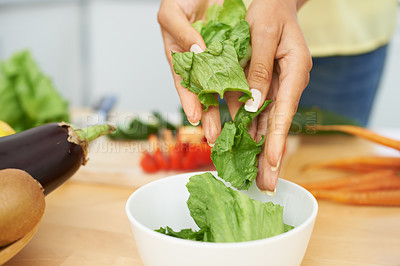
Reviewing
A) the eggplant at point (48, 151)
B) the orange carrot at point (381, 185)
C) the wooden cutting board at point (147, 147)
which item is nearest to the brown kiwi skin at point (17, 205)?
the eggplant at point (48, 151)

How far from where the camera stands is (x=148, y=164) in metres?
1.59

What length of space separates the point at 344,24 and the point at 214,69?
1.36 meters

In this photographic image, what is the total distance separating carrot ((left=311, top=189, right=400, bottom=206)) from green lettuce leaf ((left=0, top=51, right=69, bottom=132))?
1449 millimetres

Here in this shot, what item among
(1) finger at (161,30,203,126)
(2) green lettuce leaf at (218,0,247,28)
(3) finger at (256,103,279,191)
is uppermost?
(2) green lettuce leaf at (218,0,247,28)

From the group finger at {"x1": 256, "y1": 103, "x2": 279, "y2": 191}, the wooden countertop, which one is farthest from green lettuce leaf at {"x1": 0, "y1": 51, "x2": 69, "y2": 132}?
finger at {"x1": 256, "y1": 103, "x2": 279, "y2": 191}

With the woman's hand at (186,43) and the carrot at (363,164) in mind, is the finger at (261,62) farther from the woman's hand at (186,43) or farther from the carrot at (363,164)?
the carrot at (363,164)

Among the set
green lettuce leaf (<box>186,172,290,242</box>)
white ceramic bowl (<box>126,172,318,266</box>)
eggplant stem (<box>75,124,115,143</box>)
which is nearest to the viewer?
white ceramic bowl (<box>126,172,318,266</box>)

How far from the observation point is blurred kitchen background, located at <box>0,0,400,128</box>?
15.5ft

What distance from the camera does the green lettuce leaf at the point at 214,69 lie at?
0.92 meters

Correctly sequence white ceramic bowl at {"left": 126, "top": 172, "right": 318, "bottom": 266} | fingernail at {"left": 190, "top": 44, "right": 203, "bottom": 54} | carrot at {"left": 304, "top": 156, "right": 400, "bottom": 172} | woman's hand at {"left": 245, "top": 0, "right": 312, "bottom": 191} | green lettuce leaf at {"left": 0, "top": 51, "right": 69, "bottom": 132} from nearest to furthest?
white ceramic bowl at {"left": 126, "top": 172, "right": 318, "bottom": 266} → woman's hand at {"left": 245, "top": 0, "right": 312, "bottom": 191} → fingernail at {"left": 190, "top": 44, "right": 203, "bottom": 54} → carrot at {"left": 304, "top": 156, "right": 400, "bottom": 172} → green lettuce leaf at {"left": 0, "top": 51, "right": 69, "bottom": 132}

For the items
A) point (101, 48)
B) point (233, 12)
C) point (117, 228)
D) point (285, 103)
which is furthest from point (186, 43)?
point (101, 48)

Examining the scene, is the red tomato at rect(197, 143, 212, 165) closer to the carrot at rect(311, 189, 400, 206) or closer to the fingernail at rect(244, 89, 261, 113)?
the carrot at rect(311, 189, 400, 206)

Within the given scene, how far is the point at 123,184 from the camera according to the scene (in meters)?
1.49

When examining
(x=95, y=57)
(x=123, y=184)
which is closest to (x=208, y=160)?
(x=123, y=184)
